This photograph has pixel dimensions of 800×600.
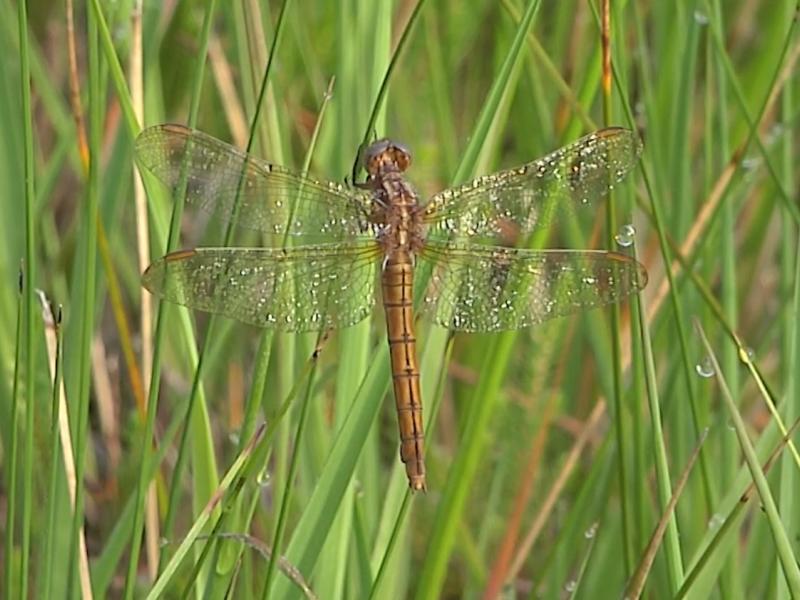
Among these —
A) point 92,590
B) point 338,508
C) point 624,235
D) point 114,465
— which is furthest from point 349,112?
point 114,465

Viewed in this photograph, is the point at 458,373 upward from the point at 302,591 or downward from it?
upward

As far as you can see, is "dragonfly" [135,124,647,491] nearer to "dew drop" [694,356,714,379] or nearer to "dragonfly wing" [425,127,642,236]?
"dragonfly wing" [425,127,642,236]

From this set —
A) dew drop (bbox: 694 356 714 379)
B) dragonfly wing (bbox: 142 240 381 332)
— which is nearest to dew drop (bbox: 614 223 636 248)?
dew drop (bbox: 694 356 714 379)

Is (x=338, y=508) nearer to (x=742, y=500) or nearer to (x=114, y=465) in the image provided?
(x=742, y=500)

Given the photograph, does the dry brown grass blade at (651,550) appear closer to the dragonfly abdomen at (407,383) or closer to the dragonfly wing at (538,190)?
the dragonfly abdomen at (407,383)

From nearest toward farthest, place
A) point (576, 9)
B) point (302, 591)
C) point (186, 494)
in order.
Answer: point (302, 591) < point (186, 494) < point (576, 9)

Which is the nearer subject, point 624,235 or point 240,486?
point 240,486

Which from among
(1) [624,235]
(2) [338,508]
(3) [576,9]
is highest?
(3) [576,9]

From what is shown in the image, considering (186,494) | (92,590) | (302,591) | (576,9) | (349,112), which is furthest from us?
(576,9)
